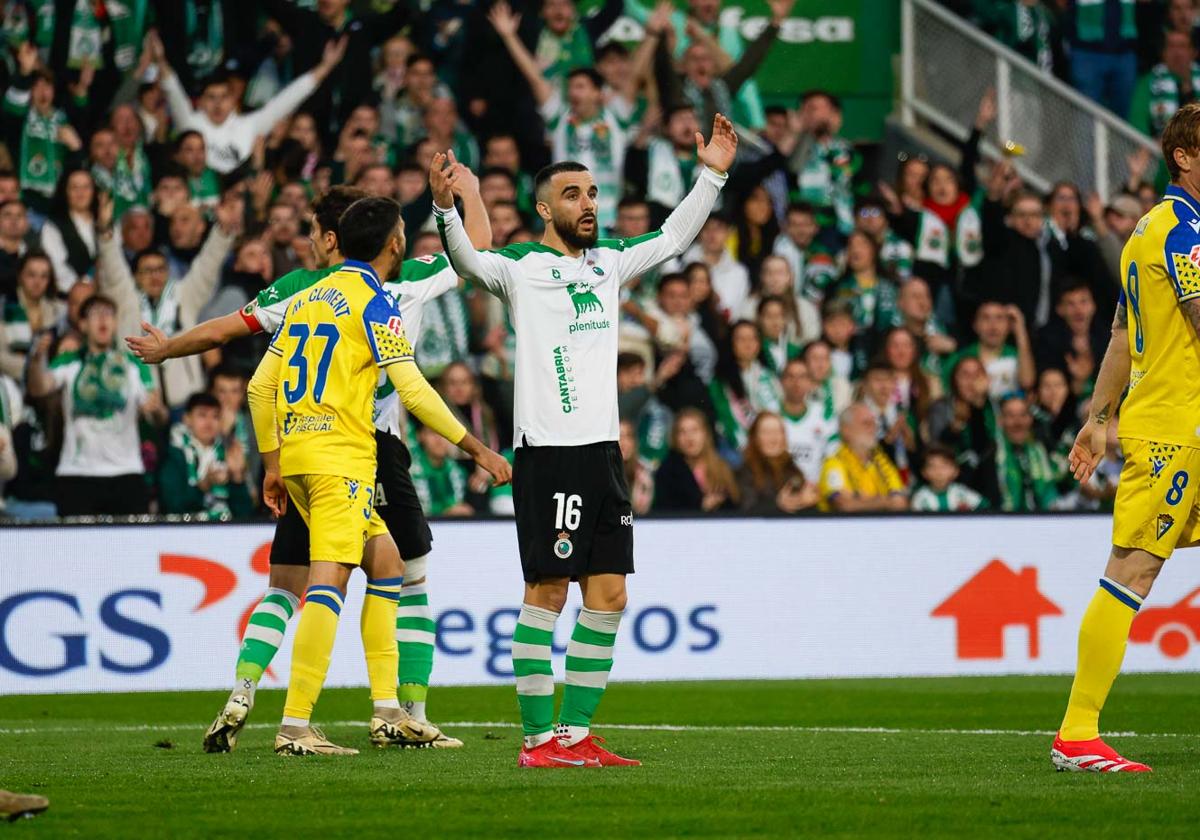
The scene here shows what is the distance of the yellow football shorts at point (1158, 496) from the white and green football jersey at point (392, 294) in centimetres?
346

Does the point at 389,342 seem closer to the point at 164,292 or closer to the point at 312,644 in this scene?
the point at 312,644

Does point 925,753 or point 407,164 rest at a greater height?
point 407,164

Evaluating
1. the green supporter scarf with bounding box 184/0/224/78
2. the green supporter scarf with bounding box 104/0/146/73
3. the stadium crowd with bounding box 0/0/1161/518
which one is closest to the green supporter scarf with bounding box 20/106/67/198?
the stadium crowd with bounding box 0/0/1161/518

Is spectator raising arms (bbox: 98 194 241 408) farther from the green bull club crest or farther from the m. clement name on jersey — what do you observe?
the green bull club crest

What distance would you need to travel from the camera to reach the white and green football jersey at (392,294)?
9359 millimetres

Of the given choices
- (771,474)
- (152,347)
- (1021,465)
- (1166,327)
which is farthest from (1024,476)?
(152,347)

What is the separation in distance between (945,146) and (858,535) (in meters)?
7.28

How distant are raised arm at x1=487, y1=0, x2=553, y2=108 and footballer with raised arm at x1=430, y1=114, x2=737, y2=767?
32.3 feet

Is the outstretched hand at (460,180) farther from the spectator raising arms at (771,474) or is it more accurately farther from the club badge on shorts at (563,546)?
the spectator raising arms at (771,474)

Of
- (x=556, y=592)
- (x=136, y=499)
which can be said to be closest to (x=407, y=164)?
(x=136, y=499)

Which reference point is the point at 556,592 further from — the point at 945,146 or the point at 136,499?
A: the point at 945,146

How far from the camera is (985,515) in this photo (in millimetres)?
14703

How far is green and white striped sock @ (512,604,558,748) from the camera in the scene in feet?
26.7

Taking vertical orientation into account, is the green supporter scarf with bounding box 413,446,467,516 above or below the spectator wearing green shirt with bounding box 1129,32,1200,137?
below
